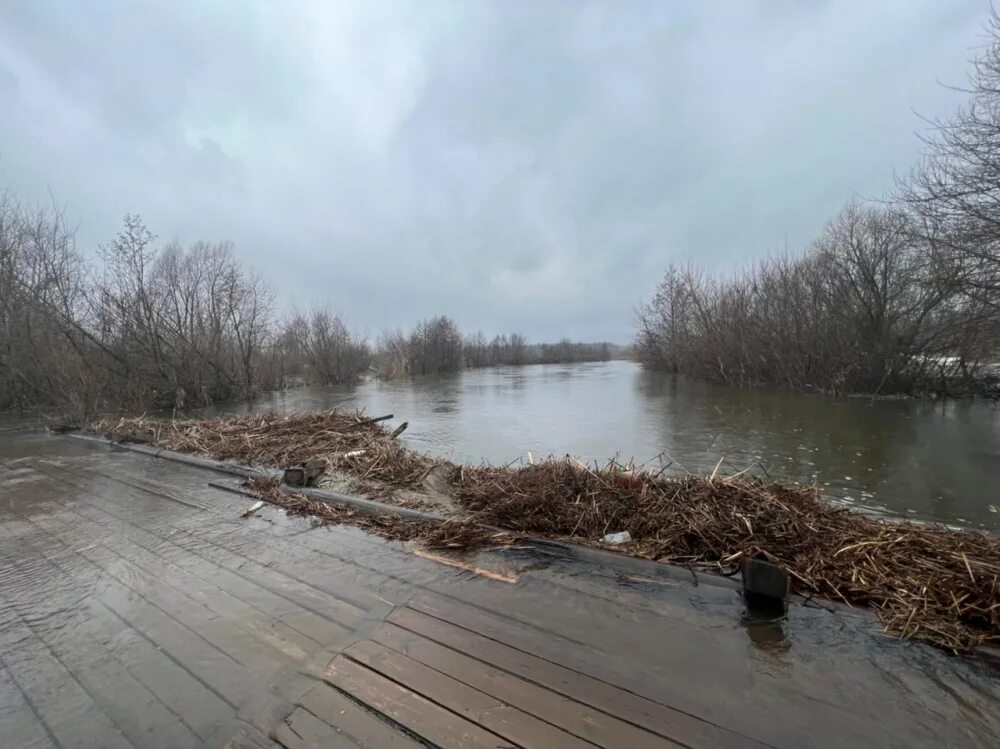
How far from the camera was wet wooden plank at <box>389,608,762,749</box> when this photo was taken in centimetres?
170

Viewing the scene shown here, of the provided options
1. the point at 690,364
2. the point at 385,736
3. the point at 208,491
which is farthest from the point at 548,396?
the point at 385,736

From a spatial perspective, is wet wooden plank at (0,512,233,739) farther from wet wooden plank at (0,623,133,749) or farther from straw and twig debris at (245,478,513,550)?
straw and twig debris at (245,478,513,550)

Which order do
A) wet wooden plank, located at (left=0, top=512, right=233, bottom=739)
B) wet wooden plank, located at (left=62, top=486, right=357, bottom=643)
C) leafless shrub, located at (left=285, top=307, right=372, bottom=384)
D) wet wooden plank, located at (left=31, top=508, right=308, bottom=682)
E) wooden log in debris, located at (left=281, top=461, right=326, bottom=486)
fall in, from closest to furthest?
wet wooden plank, located at (left=0, top=512, right=233, bottom=739) < wet wooden plank, located at (left=31, top=508, right=308, bottom=682) < wet wooden plank, located at (left=62, top=486, right=357, bottom=643) < wooden log in debris, located at (left=281, top=461, right=326, bottom=486) < leafless shrub, located at (left=285, top=307, right=372, bottom=384)

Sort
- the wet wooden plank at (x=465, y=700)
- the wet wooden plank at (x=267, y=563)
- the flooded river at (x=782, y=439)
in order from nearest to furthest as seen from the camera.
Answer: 1. the wet wooden plank at (x=465, y=700)
2. the wet wooden plank at (x=267, y=563)
3. the flooded river at (x=782, y=439)

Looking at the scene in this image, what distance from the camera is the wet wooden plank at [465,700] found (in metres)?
1.69

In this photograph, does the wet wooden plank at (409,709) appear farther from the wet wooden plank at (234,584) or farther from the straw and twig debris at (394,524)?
the straw and twig debris at (394,524)

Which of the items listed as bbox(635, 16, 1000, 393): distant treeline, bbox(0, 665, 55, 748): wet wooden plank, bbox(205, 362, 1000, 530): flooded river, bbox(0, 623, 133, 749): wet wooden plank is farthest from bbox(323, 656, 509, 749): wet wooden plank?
bbox(635, 16, 1000, 393): distant treeline

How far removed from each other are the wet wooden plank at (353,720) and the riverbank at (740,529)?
1.60 metres

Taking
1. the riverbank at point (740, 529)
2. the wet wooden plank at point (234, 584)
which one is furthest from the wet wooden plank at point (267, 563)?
the riverbank at point (740, 529)

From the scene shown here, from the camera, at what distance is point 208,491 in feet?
17.6

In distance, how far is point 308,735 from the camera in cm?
176

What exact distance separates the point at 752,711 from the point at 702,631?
55 cm

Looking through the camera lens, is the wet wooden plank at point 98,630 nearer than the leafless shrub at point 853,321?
Yes

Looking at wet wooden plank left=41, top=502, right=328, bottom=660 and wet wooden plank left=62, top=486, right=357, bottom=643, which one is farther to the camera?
wet wooden plank left=62, top=486, right=357, bottom=643
